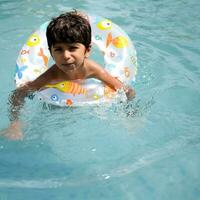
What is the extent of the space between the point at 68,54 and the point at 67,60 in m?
0.05

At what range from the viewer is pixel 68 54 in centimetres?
331

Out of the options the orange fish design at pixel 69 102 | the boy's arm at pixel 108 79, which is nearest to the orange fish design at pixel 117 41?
the boy's arm at pixel 108 79

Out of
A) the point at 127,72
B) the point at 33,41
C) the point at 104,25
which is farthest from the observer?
the point at 104,25

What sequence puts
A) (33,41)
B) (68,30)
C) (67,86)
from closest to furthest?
(68,30), (67,86), (33,41)

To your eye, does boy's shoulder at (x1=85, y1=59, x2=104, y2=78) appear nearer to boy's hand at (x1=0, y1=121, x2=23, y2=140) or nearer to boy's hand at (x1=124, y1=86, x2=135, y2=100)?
boy's hand at (x1=124, y1=86, x2=135, y2=100)

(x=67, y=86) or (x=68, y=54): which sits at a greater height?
(x=68, y=54)

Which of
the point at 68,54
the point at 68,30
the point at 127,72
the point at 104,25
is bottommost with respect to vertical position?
the point at 127,72

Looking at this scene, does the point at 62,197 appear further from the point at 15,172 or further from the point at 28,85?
the point at 28,85

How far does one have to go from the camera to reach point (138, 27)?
6188mm

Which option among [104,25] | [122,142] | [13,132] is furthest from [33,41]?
[122,142]

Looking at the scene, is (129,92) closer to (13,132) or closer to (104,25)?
(104,25)

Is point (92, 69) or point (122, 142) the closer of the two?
point (92, 69)

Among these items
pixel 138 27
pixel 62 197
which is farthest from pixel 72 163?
pixel 138 27

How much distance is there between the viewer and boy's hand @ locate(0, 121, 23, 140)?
3648mm
